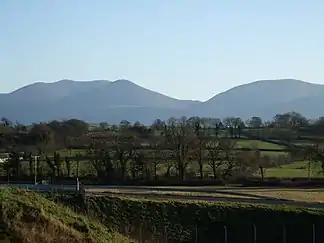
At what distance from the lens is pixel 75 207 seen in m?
34.4

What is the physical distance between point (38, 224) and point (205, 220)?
57.9 ft

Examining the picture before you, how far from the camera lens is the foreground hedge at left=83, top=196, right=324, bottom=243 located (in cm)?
3281

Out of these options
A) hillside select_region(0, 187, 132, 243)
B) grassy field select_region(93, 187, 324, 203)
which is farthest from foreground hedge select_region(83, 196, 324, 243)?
hillside select_region(0, 187, 132, 243)

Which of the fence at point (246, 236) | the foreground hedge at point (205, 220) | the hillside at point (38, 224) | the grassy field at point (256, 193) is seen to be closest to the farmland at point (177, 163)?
the grassy field at point (256, 193)

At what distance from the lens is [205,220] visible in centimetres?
3456

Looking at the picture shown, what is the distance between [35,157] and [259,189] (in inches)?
893

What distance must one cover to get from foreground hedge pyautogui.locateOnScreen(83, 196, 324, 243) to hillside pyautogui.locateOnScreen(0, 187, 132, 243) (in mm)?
11835

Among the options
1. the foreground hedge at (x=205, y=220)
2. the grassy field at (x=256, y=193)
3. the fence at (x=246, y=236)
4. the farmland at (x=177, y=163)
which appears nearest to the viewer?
the fence at (x=246, y=236)

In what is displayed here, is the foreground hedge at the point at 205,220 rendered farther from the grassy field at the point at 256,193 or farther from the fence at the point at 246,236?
the grassy field at the point at 256,193

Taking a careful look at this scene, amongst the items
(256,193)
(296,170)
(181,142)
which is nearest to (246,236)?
(256,193)

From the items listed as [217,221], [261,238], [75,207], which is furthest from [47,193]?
[261,238]

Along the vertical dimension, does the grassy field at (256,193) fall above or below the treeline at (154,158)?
below

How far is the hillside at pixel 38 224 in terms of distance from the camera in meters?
17.0

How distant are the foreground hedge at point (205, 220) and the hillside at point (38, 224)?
38.8ft
